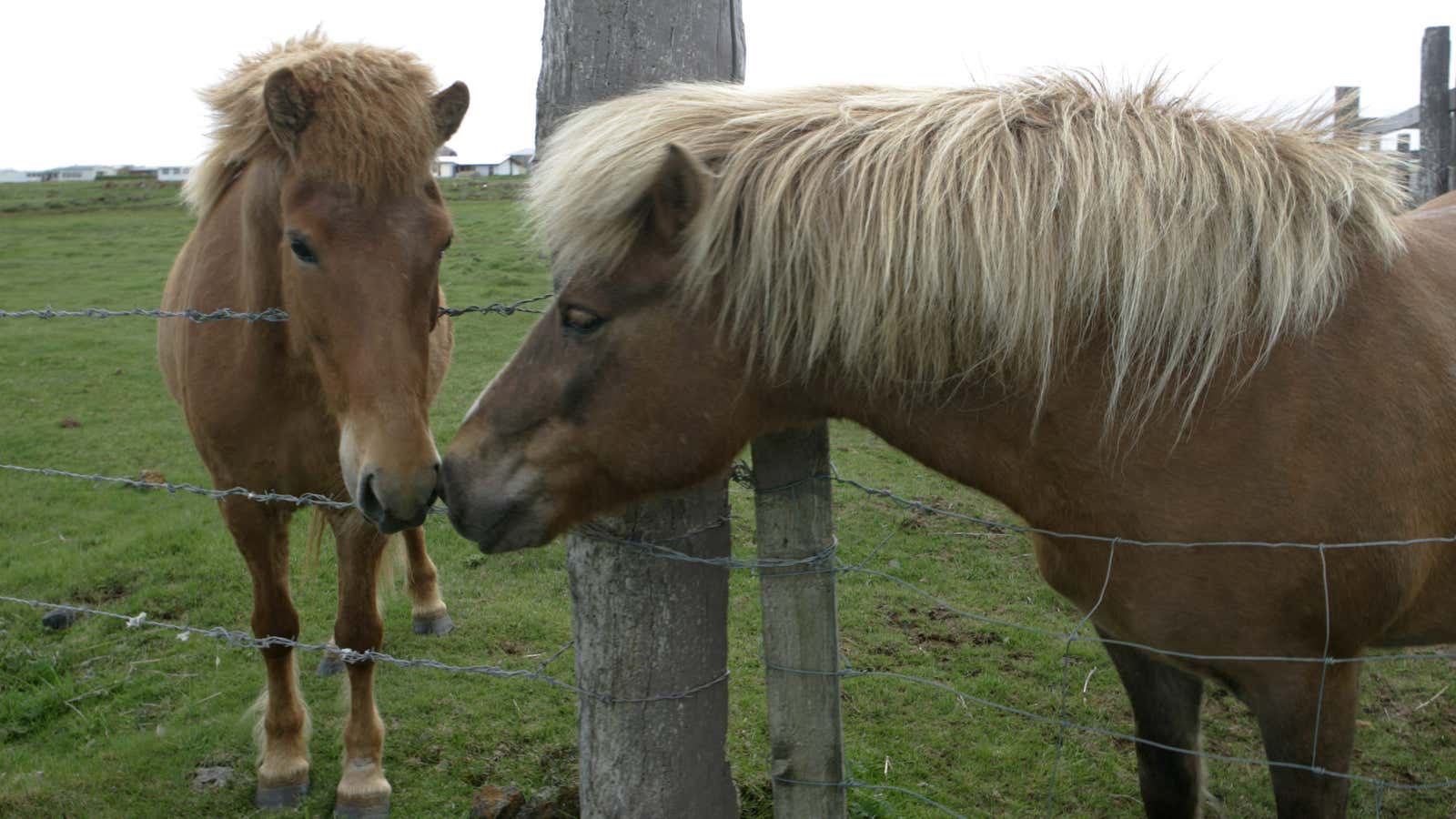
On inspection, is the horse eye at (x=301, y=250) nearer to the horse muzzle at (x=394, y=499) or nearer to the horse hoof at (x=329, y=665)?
the horse muzzle at (x=394, y=499)

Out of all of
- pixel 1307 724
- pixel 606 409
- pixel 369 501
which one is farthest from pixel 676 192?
pixel 1307 724

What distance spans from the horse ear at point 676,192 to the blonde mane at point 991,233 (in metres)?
0.03

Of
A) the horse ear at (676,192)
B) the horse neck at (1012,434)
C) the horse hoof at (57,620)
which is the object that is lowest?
the horse hoof at (57,620)

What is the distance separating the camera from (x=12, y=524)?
21.0 feet

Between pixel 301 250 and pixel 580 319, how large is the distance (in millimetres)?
934

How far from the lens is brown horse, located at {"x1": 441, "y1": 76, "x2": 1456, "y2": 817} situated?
1.88m

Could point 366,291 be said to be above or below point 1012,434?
→ above

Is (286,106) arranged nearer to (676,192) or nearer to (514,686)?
(676,192)

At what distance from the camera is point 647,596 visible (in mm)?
2143

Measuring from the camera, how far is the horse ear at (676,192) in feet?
6.06

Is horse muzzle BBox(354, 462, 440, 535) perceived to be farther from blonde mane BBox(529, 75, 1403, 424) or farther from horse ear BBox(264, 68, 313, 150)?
horse ear BBox(264, 68, 313, 150)

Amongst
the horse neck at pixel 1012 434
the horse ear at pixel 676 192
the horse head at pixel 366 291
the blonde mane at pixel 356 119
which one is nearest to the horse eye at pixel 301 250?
the horse head at pixel 366 291

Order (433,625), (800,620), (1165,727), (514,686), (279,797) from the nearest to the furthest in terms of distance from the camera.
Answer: (800,620)
(1165,727)
(279,797)
(514,686)
(433,625)

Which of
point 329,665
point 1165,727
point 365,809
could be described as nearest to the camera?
point 1165,727
